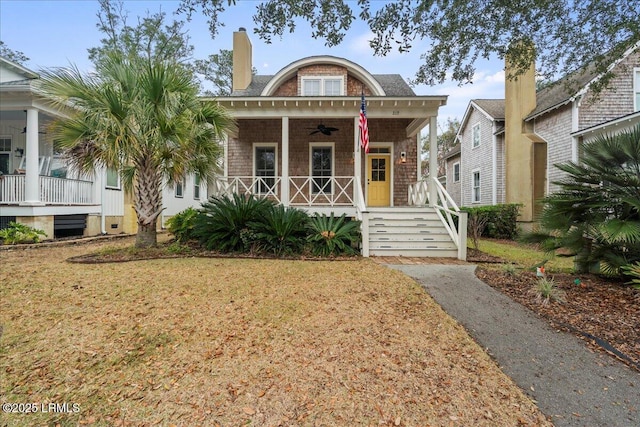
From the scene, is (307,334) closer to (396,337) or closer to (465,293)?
(396,337)

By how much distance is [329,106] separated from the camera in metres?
9.52

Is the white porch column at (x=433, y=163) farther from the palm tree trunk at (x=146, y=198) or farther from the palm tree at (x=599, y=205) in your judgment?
the palm tree trunk at (x=146, y=198)

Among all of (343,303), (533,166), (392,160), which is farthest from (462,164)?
(343,303)

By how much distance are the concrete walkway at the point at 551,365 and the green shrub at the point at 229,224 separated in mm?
4726

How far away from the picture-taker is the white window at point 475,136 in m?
16.8

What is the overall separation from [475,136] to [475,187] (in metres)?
2.88

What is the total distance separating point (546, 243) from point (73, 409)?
6409 millimetres

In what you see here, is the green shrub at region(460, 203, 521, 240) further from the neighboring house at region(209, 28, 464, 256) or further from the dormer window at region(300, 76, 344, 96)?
the dormer window at region(300, 76, 344, 96)

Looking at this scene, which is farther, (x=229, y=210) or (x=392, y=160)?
(x=392, y=160)

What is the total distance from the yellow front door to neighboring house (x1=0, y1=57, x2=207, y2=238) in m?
6.18

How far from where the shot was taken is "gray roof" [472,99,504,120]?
49.0 ft

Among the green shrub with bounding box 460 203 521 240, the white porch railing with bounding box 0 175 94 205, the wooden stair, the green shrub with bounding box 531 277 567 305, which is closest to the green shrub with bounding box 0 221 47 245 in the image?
the white porch railing with bounding box 0 175 94 205

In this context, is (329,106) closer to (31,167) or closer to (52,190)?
(31,167)

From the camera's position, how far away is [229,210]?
747cm
